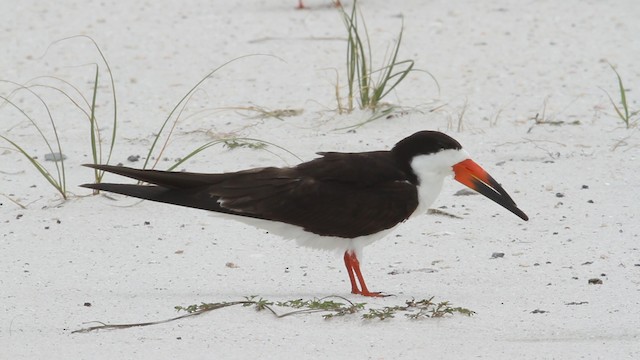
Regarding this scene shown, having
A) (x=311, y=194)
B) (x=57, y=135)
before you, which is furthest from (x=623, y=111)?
(x=57, y=135)

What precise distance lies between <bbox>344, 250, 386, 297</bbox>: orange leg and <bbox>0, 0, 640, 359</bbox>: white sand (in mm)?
52

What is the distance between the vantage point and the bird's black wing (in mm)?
4496

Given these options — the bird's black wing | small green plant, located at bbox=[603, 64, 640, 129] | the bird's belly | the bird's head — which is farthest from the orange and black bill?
small green plant, located at bbox=[603, 64, 640, 129]

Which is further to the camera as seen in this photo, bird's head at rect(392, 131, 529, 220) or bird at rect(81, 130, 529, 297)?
bird's head at rect(392, 131, 529, 220)

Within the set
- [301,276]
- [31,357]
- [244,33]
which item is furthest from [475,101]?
[31,357]

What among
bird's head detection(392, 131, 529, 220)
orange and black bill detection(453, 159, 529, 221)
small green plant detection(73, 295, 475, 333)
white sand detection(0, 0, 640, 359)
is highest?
bird's head detection(392, 131, 529, 220)

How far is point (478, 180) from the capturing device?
4.78m

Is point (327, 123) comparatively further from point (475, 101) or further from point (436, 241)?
point (436, 241)

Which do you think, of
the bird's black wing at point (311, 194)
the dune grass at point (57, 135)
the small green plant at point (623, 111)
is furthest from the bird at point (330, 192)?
the small green plant at point (623, 111)

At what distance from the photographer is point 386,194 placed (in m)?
4.55

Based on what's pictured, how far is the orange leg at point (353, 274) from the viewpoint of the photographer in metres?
4.54

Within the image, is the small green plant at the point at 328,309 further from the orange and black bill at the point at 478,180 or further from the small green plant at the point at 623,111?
the small green plant at the point at 623,111

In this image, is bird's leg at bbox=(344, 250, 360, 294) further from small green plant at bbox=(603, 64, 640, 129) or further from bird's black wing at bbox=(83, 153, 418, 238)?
small green plant at bbox=(603, 64, 640, 129)

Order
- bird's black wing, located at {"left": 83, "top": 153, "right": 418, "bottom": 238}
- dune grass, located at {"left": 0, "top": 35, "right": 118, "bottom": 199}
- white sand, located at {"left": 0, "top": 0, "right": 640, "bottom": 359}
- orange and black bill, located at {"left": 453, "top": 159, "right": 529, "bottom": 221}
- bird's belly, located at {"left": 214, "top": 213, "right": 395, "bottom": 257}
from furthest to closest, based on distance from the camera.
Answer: dune grass, located at {"left": 0, "top": 35, "right": 118, "bottom": 199} → orange and black bill, located at {"left": 453, "top": 159, "right": 529, "bottom": 221} → bird's belly, located at {"left": 214, "top": 213, "right": 395, "bottom": 257} → bird's black wing, located at {"left": 83, "top": 153, "right": 418, "bottom": 238} → white sand, located at {"left": 0, "top": 0, "right": 640, "bottom": 359}
